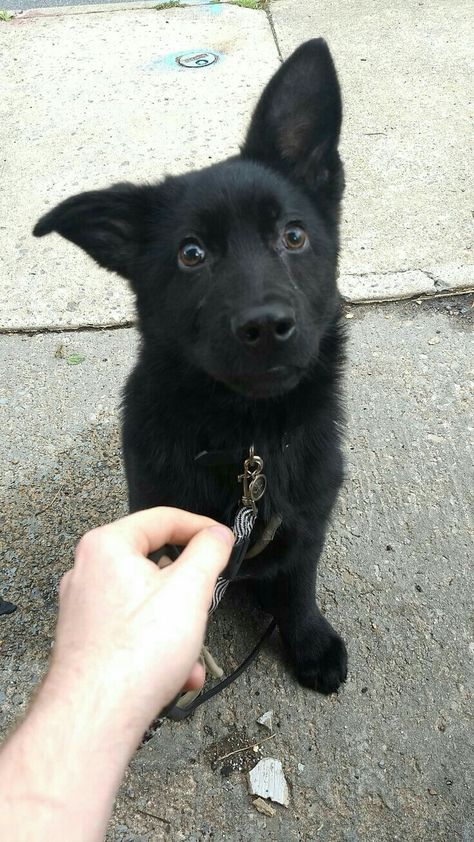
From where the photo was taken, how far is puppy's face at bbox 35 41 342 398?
1.58m

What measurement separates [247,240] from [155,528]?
2.82ft

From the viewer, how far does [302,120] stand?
193 centimetres

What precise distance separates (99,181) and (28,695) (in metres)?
3.14

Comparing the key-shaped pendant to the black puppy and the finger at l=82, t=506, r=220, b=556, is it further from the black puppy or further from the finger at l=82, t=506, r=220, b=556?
the finger at l=82, t=506, r=220, b=556

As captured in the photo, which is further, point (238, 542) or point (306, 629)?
point (306, 629)

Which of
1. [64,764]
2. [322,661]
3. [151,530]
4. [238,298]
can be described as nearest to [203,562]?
[151,530]

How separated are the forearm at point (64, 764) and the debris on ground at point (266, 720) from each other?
1.01m

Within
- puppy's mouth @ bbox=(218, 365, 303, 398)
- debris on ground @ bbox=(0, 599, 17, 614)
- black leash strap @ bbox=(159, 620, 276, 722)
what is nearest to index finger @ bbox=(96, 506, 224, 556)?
puppy's mouth @ bbox=(218, 365, 303, 398)

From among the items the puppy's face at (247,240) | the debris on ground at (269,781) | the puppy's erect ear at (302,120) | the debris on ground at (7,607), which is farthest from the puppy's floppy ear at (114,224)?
the debris on ground at (269,781)

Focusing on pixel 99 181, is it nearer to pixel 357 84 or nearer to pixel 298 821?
pixel 357 84

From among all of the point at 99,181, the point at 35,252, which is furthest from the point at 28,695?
the point at 99,181

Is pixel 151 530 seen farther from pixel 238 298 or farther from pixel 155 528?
pixel 238 298

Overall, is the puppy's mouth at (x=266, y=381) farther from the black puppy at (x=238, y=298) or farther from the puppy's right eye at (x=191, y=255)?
the puppy's right eye at (x=191, y=255)

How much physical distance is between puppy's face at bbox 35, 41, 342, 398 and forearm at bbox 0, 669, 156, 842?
0.82 metres
